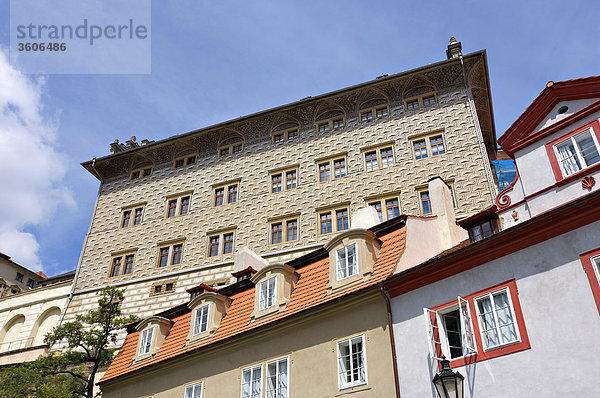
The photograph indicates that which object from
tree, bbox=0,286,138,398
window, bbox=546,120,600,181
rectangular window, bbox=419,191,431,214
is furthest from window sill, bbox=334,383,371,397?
rectangular window, bbox=419,191,431,214

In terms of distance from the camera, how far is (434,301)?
1019 cm

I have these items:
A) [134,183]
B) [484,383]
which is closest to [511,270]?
[484,383]

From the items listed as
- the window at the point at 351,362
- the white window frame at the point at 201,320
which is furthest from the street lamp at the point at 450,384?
the white window frame at the point at 201,320

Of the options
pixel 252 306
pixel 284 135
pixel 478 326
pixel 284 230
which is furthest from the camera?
pixel 284 135

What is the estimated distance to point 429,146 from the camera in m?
24.5

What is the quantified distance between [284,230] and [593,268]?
17.6 m

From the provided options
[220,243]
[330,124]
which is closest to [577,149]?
[330,124]

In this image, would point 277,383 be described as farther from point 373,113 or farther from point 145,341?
point 373,113

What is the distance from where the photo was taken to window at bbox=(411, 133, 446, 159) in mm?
24234

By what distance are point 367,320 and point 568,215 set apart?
4.16 metres

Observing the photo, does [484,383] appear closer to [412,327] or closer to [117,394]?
[412,327]

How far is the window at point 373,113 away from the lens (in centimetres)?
2656

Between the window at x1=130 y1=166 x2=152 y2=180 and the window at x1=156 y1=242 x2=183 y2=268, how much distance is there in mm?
5295

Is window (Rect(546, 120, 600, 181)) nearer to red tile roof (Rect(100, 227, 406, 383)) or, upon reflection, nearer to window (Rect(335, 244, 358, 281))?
red tile roof (Rect(100, 227, 406, 383))
